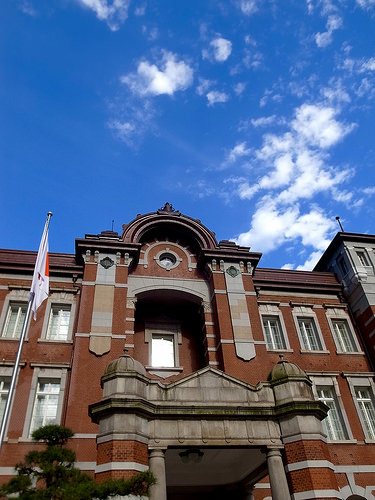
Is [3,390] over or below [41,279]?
below

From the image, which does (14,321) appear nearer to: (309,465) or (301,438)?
(301,438)

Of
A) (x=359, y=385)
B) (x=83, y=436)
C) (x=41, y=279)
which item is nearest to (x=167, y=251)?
(x=41, y=279)

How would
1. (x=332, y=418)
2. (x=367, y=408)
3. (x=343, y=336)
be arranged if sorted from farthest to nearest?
(x=343, y=336) < (x=367, y=408) < (x=332, y=418)

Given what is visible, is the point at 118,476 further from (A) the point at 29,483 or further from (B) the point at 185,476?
(B) the point at 185,476

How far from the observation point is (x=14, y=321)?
696 inches

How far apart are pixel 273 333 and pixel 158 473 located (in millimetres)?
11237

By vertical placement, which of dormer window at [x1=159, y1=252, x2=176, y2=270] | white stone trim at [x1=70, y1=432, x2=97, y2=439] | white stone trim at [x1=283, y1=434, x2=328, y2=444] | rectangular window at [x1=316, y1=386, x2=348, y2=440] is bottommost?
white stone trim at [x1=283, y1=434, x2=328, y2=444]

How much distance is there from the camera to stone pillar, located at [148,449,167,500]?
9.59 meters

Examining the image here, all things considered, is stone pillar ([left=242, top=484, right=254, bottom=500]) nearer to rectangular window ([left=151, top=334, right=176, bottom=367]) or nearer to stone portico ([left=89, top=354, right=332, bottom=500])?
stone portico ([left=89, top=354, right=332, bottom=500])

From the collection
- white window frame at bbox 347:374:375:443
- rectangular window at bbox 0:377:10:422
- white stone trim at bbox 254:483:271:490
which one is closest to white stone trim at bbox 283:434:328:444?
white stone trim at bbox 254:483:271:490

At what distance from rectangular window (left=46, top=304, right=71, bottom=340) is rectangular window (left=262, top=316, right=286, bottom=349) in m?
9.25

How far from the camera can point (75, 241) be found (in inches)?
766

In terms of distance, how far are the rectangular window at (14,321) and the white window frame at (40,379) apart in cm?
201

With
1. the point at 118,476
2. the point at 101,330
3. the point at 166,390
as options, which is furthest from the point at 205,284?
the point at 118,476
